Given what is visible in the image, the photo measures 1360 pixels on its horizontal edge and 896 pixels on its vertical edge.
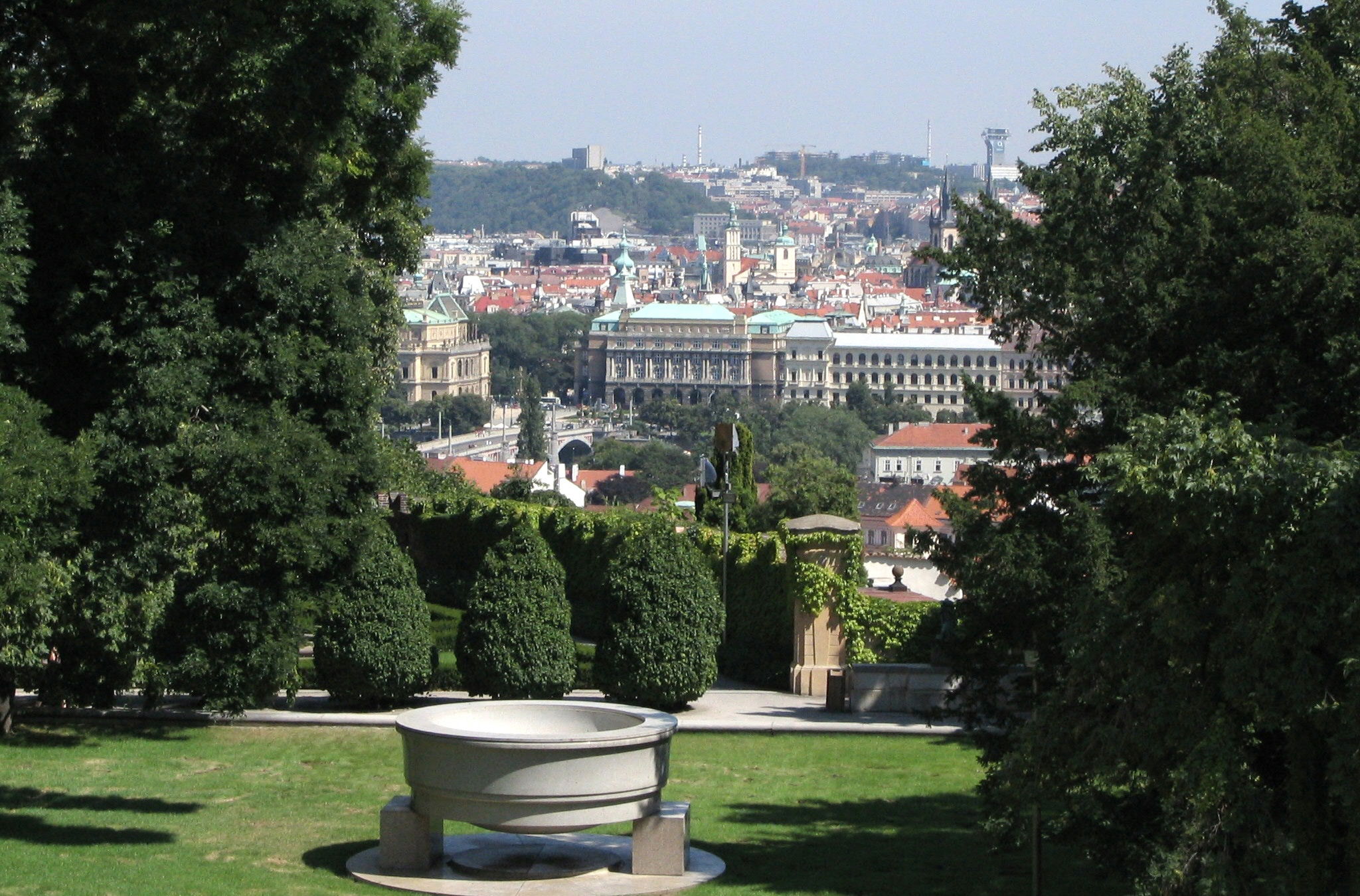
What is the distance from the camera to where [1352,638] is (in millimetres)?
6555

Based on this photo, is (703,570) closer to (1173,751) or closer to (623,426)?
(1173,751)

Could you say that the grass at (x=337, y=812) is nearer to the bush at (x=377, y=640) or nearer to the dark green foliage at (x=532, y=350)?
the bush at (x=377, y=640)

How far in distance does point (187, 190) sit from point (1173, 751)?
584 centimetres

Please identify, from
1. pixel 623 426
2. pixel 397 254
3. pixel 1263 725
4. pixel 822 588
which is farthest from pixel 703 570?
pixel 623 426

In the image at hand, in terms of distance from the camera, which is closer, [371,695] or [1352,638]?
[1352,638]

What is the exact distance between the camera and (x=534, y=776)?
8.66 meters

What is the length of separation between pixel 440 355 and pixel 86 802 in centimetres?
13784

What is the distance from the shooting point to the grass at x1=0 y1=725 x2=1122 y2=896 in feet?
29.3

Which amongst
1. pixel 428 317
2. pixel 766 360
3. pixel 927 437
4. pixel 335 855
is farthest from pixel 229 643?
pixel 766 360

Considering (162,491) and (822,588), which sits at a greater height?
(162,491)

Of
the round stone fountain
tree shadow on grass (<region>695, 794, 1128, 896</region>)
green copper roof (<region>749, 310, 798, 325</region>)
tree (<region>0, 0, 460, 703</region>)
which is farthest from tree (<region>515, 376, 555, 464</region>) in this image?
the round stone fountain

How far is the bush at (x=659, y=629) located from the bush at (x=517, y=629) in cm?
36

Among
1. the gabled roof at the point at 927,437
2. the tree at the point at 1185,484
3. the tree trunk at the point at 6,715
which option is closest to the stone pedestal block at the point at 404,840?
the tree at the point at 1185,484

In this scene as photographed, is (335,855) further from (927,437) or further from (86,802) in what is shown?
(927,437)
